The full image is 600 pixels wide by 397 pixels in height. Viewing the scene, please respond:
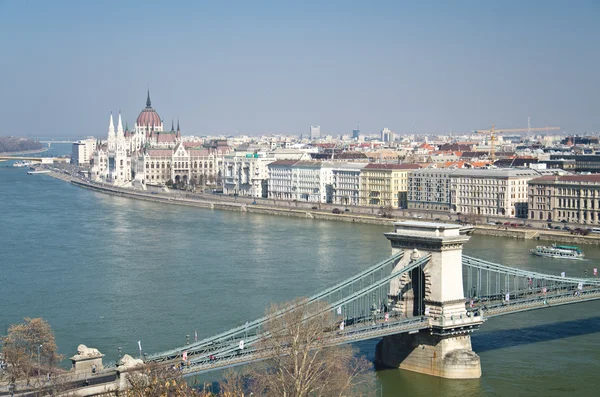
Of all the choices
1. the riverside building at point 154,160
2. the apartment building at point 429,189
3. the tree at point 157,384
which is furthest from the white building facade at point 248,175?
the tree at point 157,384

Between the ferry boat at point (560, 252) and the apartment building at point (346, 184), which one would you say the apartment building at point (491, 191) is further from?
the ferry boat at point (560, 252)

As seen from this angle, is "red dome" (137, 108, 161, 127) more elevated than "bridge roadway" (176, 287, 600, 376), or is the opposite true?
"red dome" (137, 108, 161, 127)

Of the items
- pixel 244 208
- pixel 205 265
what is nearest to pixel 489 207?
pixel 244 208

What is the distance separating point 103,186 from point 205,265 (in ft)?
104

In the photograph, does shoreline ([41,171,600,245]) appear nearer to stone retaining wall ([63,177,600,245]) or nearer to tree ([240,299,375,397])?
stone retaining wall ([63,177,600,245])

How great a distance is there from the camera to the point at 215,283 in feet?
56.4

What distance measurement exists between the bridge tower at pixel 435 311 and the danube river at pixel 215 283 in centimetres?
19

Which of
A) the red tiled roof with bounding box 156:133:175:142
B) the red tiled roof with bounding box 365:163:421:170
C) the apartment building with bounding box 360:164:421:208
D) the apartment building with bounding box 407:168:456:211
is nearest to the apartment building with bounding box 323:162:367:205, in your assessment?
the apartment building with bounding box 360:164:421:208

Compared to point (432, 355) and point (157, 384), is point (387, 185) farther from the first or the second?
point (157, 384)

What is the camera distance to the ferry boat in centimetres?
2145

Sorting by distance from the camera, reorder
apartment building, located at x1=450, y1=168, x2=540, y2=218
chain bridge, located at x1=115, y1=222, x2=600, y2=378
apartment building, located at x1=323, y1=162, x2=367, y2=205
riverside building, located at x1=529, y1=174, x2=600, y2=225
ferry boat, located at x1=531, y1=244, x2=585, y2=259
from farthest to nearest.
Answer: apartment building, located at x1=323, y1=162, x2=367, y2=205
apartment building, located at x1=450, y1=168, x2=540, y2=218
riverside building, located at x1=529, y1=174, x2=600, y2=225
ferry boat, located at x1=531, y1=244, x2=585, y2=259
chain bridge, located at x1=115, y1=222, x2=600, y2=378

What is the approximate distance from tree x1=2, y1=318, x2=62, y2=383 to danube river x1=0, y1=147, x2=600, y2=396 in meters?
1.67

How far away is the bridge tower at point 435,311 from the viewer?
11.4 metres

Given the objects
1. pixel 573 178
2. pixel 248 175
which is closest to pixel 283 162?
pixel 248 175
